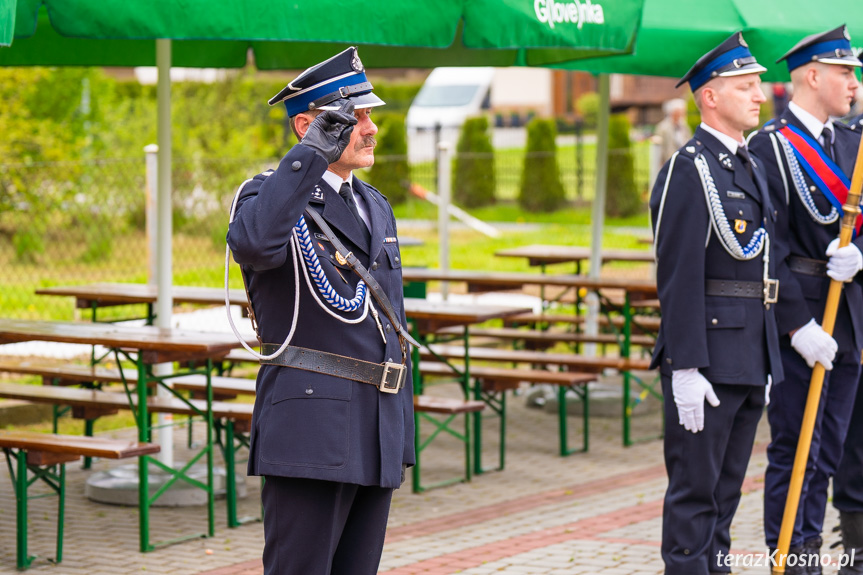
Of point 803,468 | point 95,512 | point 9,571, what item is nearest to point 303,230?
point 803,468

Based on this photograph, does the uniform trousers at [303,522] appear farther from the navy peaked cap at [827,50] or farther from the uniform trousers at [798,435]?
the navy peaked cap at [827,50]

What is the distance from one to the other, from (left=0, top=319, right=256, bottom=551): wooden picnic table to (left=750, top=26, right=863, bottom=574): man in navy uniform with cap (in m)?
2.43

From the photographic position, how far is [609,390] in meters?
9.75

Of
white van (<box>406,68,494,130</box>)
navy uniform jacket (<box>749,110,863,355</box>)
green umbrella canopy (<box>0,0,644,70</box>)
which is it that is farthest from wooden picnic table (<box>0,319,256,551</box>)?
white van (<box>406,68,494,130</box>)

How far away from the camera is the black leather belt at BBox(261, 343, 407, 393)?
341 cm

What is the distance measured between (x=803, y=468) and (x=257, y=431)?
2369 millimetres

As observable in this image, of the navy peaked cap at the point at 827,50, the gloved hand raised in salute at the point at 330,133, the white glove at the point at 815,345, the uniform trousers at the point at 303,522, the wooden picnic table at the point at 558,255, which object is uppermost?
the navy peaked cap at the point at 827,50

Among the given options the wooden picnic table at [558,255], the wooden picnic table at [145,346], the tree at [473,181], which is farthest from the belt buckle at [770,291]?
the tree at [473,181]

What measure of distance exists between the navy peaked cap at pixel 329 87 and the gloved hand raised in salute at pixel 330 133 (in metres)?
0.06

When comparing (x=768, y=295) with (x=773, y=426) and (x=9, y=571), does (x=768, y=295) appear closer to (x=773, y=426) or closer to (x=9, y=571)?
(x=773, y=426)

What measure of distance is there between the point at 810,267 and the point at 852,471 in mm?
910

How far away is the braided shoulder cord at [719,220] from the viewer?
4.69 m

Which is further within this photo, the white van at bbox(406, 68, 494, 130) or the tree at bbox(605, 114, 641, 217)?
the white van at bbox(406, 68, 494, 130)

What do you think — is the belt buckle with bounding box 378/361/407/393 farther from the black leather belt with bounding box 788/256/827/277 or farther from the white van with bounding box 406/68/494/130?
the white van with bounding box 406/68/494/130
